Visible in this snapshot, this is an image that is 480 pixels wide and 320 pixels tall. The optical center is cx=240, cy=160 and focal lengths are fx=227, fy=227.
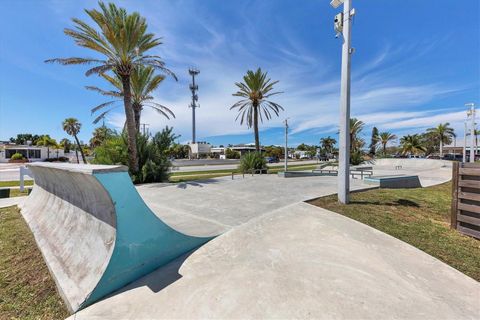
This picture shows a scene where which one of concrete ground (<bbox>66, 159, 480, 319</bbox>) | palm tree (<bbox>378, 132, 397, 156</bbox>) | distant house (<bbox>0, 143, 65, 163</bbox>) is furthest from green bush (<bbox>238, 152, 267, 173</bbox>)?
distant house (<bbox>0, 143, 65, 163</bbox>)

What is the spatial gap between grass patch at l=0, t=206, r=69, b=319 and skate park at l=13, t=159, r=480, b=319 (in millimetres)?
167

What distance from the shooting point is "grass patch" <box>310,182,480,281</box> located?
13.4ft

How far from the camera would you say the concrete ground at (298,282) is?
249 centimetres

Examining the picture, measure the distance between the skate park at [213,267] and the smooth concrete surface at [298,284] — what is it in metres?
0.01

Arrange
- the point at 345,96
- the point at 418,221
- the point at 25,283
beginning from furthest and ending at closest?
the point at 345,96 < the point at 418,221 < the point at 25,283

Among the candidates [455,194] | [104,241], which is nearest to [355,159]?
[455,194]

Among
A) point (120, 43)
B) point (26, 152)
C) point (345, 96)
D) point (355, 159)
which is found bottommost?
point (355, 159)

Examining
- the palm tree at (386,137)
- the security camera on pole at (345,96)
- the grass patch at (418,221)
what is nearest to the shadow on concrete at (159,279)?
the grass patch at (418,221)

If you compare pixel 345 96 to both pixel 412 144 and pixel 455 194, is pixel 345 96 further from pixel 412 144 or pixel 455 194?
pixel 412 144

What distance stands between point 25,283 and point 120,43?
41.7 feet

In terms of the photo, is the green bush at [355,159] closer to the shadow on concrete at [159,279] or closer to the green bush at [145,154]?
the green bush at [145,154]

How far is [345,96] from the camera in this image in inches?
281

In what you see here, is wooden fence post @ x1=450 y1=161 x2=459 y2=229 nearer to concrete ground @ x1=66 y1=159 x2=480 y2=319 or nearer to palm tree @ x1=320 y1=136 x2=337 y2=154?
concrete ground @ x1=66 y1=159 x2=480 y2=319

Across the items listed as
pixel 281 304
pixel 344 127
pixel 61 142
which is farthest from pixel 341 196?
pixel 61 142
